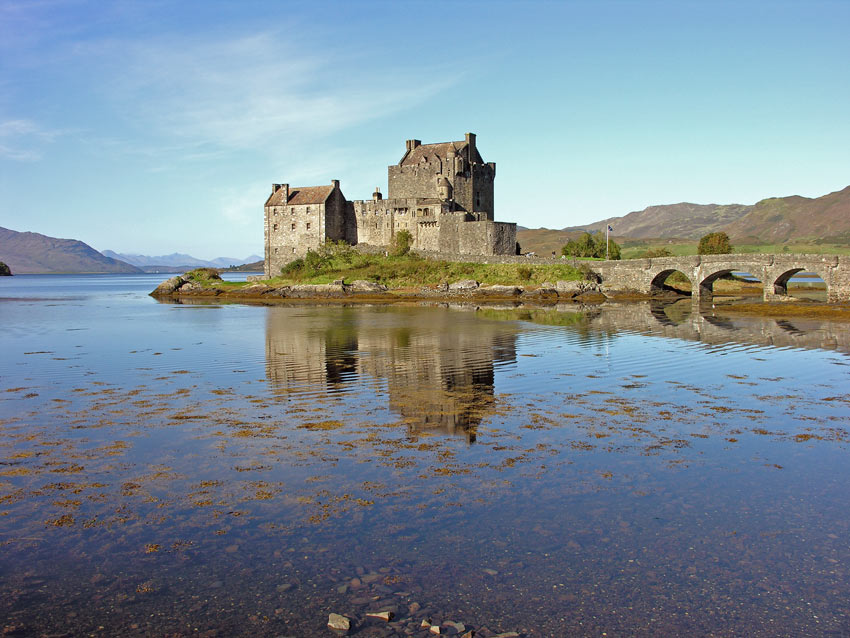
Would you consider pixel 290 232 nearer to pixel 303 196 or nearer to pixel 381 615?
pixel 303 196

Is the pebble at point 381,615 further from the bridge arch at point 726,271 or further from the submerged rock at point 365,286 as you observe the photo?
the submerged rock at point 365,286

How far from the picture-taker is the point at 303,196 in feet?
236

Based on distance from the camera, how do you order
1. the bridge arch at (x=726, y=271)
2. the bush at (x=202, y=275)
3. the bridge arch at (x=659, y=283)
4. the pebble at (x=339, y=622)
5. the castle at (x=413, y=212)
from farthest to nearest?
1. the bush at (x=202, y=275)
2. the castle at (x=413, y=212)
3. the bridge arch at (x=659, y=283)
4. the bridge arch at (x=726, y=271)
5. the pebble at (x=339, y=622)

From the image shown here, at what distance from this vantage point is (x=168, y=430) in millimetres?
13359

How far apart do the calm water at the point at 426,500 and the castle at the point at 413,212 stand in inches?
1831

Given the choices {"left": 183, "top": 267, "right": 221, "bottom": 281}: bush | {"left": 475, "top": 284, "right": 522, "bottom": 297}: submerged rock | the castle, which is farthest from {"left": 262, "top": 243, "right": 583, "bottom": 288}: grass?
{"left": 183, "top": 267, "right": 221, "bottom": 281}: bush

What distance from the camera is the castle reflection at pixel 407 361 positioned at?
15523 millimetres

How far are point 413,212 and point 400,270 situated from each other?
22.5 feet

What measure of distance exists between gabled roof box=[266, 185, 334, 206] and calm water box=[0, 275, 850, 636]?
5106cm

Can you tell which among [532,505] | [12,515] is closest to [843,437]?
[532,505]

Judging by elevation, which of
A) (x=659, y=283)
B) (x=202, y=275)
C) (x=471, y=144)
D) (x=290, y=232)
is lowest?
(x=659, y=283)

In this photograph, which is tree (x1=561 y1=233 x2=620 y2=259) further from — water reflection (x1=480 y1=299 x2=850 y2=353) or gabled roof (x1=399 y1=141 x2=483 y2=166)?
water reflection (x1=480 y1=299 x2=850 y2=353)

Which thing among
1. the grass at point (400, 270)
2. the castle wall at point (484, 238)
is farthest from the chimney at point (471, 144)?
the grass at point (400, 270)

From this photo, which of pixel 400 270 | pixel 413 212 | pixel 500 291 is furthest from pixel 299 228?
pixel 500 291
